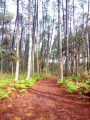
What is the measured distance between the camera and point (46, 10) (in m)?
18.7

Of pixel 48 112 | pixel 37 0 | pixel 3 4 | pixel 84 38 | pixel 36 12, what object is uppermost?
pixel 37 0

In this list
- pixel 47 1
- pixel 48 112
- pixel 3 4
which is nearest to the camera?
pixel 48 112

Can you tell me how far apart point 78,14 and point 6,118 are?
22854 mm

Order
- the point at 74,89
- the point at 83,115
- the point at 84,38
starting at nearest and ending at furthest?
the point at 83,115 → the point at 74,89 → the point at 84,38

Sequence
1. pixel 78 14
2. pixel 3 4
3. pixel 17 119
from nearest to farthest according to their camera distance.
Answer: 1. pixel 17 119
2. pixel 3 4
3. pixel 78 14

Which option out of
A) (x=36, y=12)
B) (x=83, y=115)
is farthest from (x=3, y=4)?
(x=83, y=115)

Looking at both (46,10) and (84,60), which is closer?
(84,60)

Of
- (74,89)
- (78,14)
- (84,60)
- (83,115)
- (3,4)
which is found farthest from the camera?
(78,14)

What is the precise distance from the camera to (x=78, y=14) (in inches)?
767

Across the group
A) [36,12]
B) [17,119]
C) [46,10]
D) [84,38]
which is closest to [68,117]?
[17,119]

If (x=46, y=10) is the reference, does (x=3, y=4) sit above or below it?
below

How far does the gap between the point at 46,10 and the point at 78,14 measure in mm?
7590

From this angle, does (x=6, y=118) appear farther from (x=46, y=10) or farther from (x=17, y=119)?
(x=46, y=10)

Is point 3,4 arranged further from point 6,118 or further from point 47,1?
point 6,118
